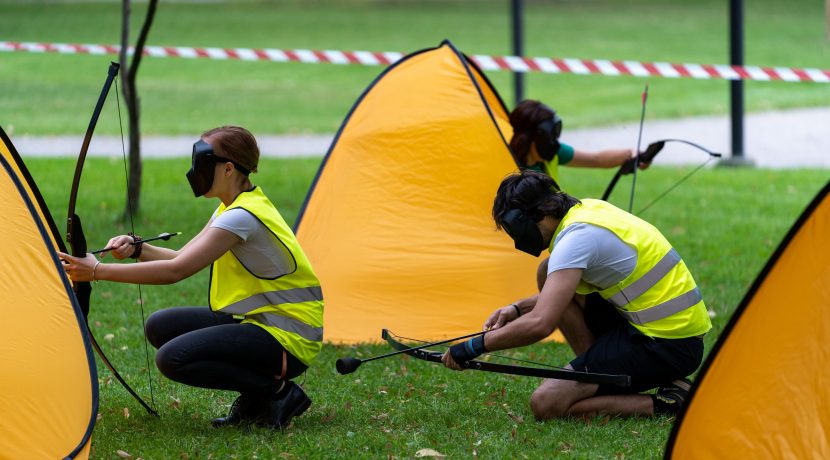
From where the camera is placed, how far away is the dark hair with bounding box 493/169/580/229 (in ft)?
15.8

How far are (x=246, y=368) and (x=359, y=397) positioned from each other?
0.83 metres

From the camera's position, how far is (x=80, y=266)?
4.48m

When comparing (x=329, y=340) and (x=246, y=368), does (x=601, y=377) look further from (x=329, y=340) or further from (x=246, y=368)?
(x=329, y=340)

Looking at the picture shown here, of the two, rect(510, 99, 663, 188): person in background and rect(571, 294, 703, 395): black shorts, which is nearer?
rect(571, 294, 703, 395): black shorts

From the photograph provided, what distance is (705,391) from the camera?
159 inches

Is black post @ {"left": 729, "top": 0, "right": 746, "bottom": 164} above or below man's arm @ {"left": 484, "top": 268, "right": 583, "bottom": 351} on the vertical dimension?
above

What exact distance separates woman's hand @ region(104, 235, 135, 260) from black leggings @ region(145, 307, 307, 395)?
0.39m

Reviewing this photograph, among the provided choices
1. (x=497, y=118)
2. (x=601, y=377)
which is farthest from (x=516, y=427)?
(x=497, y=118)

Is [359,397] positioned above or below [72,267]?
below

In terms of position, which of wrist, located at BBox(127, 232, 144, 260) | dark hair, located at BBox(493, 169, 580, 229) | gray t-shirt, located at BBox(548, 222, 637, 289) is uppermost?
dark hair, located at BBox(493, 169, 580, 229)

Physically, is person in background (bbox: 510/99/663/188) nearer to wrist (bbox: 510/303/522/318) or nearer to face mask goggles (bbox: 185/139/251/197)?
wrist (bbox: 510/303/522/318)

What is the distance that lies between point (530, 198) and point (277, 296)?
1094 mm

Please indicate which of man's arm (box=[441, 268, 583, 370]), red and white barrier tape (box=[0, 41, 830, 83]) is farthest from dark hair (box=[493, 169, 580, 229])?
red and white barrier tape (box=[0, 41, 830, 83])

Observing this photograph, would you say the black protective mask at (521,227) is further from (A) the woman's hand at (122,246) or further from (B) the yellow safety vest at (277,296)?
(A) the woman's hand at (122,246)
